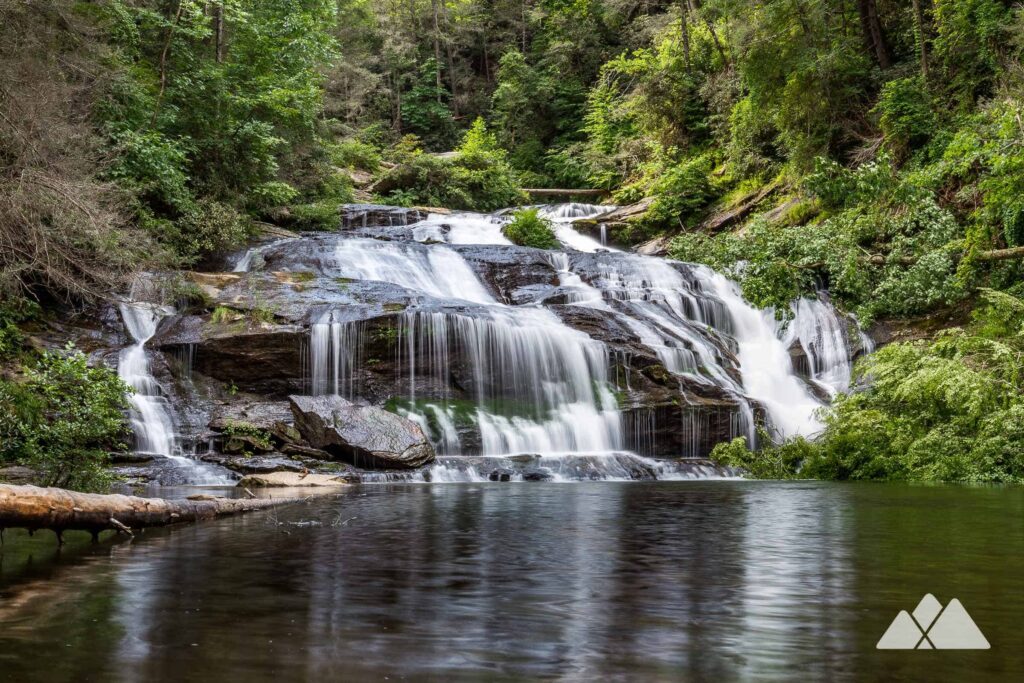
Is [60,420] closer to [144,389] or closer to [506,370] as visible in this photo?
[144,389]

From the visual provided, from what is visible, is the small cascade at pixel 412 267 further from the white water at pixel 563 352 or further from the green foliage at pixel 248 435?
the green foliage at pixel 248 435

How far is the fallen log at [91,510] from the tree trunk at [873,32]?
24.4 metres

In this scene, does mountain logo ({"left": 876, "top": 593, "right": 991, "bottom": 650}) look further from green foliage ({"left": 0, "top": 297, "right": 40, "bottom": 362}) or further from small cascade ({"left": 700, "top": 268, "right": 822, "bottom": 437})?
green foliage ({"left": 0, "top": 297, "right": 40, "bottom": 362})

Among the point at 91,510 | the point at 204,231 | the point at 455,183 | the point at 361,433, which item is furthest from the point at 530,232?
the point at 91,510

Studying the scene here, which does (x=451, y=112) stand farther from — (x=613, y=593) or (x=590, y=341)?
(x=613, y=593)

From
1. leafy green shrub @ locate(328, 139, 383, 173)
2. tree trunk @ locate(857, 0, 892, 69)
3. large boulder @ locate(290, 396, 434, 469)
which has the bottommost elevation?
large boulder @ locate(290, 396, 434, 469)

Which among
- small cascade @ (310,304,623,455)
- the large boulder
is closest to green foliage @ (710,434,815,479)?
small cascade @ (310,304,623,455)

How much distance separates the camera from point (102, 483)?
944cm

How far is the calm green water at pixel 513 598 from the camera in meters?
3.08

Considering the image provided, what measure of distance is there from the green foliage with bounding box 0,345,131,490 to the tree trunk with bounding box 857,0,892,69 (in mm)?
23424

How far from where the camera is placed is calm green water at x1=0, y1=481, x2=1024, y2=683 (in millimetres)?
3076

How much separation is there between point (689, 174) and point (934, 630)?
29204mm

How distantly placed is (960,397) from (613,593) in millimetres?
11777

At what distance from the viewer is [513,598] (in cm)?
435
